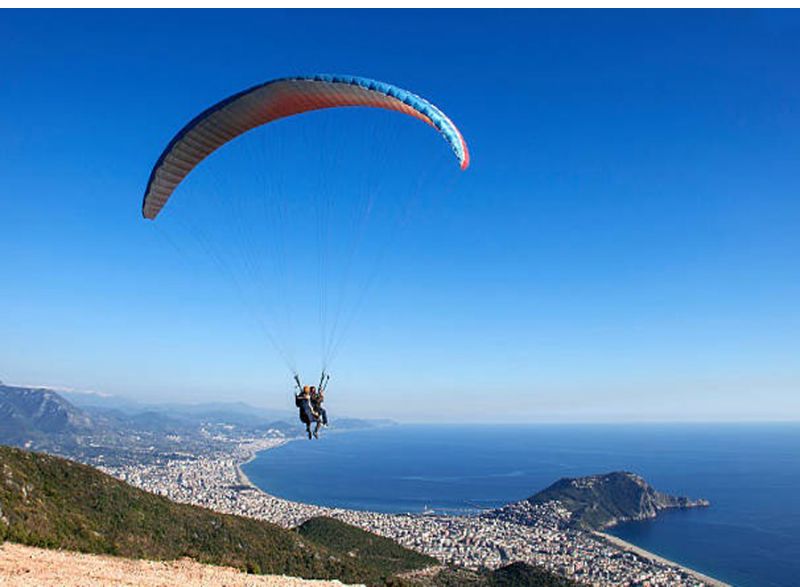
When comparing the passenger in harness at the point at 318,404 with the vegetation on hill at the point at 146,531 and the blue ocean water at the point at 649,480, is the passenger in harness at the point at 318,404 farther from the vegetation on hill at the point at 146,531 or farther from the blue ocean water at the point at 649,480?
the blue ocean water at the point at 649,480

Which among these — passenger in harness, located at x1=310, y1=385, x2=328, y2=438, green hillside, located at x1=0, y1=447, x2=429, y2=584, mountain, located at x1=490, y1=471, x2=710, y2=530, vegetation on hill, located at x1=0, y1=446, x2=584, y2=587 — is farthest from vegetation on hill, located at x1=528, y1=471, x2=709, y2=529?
passenger in harness, located at x1=310, y1=385, x2=328, y2=438

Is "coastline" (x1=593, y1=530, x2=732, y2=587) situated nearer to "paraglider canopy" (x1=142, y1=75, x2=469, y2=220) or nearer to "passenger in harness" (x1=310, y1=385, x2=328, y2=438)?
"passenger in harness" (x1=310, y1=385, x2=328, y2=438)

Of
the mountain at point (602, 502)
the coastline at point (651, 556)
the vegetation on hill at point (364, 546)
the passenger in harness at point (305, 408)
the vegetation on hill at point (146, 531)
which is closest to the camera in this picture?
the passenger in harness at point (305, 408)

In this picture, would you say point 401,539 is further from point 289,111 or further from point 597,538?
point 289,111

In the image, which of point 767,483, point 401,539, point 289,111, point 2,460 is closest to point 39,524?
point 2,460

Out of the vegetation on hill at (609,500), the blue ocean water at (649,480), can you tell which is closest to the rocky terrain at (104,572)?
the blue ocean water at (649,480)

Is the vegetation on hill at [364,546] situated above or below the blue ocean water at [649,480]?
above
